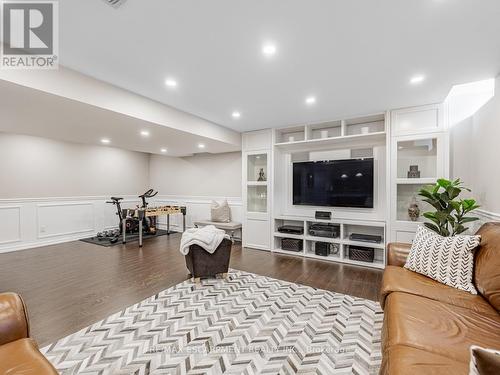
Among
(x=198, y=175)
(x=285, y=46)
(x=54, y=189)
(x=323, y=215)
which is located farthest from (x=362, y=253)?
(x=54, y=189)

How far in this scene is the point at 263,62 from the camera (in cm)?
225

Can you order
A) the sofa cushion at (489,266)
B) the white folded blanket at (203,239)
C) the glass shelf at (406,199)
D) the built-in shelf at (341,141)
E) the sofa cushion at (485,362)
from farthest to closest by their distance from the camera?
the built-in shelf at (341,141), the glass shelf at (406,199), the white folded blanket at (203,239), the sofa cushion at (489,266), the sofa cushion at (485,362)

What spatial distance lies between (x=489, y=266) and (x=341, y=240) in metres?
2.24

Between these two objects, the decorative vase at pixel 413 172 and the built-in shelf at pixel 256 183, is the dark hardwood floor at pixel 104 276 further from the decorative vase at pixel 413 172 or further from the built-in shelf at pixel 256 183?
the decorative vase at pixel 413 172

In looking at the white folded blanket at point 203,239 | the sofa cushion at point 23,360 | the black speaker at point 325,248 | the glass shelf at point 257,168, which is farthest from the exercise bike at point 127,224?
the sofa cushion at point 23,360

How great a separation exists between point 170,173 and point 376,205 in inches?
215

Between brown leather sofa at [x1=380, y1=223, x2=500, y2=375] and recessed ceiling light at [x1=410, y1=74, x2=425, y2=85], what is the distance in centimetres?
160

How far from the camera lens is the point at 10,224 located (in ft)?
14.7

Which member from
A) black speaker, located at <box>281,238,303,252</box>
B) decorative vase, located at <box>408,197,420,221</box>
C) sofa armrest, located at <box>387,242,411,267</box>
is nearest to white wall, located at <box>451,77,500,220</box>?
decorative vase, located at <box>408,197,420,221</box>

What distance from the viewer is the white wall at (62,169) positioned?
4.61m

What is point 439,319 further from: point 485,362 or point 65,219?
point 65,219

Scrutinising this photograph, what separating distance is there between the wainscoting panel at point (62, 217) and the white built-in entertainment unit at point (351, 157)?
1228mm

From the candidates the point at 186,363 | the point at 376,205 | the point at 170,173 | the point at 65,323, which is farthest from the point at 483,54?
the point at 170,173

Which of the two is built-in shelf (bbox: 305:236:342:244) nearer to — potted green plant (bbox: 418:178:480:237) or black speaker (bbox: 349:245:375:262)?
black speaker (bbox: 349:245:375:262)
